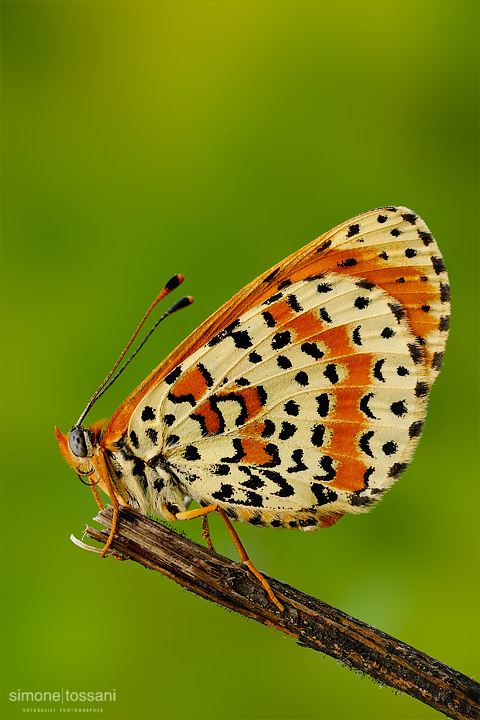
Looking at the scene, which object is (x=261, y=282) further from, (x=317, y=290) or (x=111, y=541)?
(x=111, y=541)

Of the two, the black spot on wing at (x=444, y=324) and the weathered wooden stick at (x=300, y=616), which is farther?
the black spot on wing at (x=444, y=324)

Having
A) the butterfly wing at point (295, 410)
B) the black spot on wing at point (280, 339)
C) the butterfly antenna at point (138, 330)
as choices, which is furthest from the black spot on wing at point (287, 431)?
the butterfly antenna at point (138, 330)

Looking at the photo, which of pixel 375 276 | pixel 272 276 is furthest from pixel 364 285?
pixel 272 276

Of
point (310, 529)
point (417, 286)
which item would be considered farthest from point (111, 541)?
point (417, 286)

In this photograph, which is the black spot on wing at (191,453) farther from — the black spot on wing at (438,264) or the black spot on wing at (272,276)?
the black spot on wing at (438,264)

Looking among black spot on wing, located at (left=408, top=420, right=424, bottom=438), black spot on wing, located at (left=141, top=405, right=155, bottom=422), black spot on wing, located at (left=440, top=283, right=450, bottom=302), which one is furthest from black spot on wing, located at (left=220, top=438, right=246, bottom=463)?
black spot on wing, located at (left=440, top=283, right=450, bottom=302)

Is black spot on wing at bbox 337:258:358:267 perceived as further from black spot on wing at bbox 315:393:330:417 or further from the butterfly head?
the butterfly head

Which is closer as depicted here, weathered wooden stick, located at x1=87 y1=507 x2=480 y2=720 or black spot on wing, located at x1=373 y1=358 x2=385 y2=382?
weathered wooden stick, located at x1=87 y1=507 x2=480 y2=720

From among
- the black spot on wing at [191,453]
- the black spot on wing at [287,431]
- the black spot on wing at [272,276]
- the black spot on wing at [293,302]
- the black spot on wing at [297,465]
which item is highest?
the black spot on wing at [272,276]
